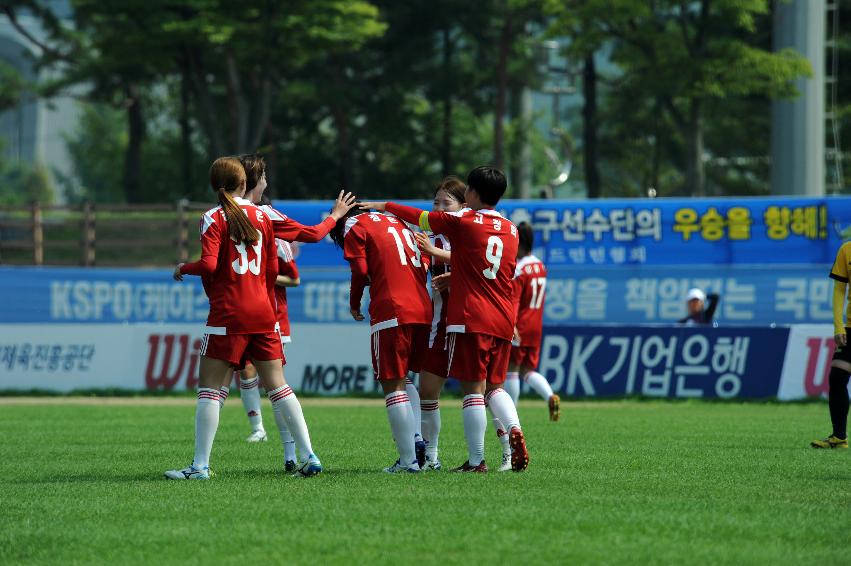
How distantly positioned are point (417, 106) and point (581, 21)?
15408 mm

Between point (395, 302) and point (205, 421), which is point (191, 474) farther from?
point (395, 302)

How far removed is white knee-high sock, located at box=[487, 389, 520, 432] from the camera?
9727 millimetres

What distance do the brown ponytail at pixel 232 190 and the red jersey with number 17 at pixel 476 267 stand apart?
1272mm

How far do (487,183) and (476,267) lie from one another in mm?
588

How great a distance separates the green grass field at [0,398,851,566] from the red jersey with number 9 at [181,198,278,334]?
108 centimetres

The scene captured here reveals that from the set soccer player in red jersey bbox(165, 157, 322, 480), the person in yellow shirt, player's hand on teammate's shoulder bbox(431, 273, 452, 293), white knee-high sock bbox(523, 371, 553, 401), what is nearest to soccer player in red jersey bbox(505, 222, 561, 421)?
white knee-high sock bbox(523, 371, 553, 401)

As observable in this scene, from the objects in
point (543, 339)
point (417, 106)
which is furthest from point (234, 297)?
point (417, 106)

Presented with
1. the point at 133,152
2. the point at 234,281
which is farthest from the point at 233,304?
the point at 133,152

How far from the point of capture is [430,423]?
1026cm

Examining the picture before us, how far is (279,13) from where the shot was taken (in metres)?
38.3

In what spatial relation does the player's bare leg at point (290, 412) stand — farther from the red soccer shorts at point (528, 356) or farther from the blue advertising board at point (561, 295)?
the blue advertising board at point (561, 295)

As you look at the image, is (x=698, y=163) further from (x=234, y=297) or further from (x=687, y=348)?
(x=234, y=297)

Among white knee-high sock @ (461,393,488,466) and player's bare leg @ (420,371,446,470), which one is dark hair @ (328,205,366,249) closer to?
player's bare leg @ (420,371,446,470)

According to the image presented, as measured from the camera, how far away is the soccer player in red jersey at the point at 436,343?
9.95m
